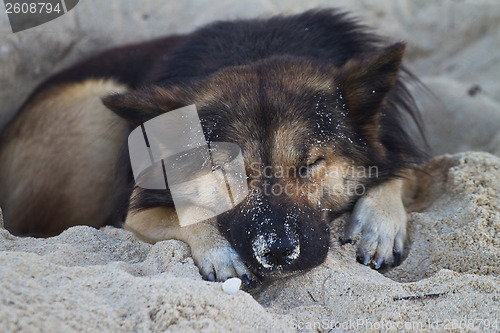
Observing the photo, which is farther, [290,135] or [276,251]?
[290,135]

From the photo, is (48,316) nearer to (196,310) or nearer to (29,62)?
(196,310)

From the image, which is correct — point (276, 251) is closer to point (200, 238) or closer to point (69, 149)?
point (200, 238)

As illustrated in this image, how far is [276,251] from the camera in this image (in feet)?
7.63

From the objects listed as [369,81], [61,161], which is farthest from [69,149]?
[369,81]

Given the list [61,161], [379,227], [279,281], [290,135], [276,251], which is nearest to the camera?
[276,251]

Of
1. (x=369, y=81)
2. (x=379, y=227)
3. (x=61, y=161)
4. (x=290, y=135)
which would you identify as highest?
(x=369, y=81)

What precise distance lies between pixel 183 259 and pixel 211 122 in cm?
81

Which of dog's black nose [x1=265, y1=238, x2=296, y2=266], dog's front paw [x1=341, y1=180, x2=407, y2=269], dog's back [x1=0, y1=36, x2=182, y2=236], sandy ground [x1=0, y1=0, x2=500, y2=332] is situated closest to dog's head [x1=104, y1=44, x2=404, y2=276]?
dog's black nose [x1=265, y1=238, x2=296, y2=266]

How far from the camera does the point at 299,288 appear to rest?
7.88 ft

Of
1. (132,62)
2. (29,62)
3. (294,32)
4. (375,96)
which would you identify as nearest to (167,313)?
(375,96)

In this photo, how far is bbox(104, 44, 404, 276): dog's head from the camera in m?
2.46

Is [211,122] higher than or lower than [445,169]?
higher

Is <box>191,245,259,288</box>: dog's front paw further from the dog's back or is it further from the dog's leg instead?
the dog's back

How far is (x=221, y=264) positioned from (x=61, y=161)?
2087 mm
